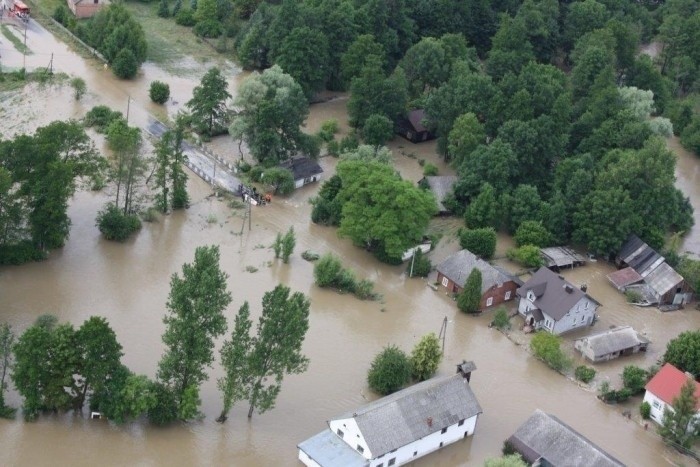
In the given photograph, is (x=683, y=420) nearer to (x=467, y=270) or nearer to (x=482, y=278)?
(x=482, y=278)

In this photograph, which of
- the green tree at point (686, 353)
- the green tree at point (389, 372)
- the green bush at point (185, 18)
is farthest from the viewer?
the green bush at point (185, 18)

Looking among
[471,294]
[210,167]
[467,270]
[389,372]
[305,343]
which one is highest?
[467,270]

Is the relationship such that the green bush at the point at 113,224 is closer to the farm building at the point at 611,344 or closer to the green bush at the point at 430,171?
the green bush at the point at 430,171

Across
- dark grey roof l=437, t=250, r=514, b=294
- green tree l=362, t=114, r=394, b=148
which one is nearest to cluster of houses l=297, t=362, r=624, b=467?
dark grey roof l=437, t=250, r=514, b=294

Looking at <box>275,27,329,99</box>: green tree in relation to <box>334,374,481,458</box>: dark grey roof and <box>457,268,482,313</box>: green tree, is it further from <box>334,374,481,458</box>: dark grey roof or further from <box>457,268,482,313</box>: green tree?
<box>334,374,481,458</box>: dark grey roof

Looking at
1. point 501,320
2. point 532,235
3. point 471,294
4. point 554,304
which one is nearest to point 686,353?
point 554,304

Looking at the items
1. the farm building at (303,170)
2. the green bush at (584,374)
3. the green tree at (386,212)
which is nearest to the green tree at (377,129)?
the farm building at (303,170)
